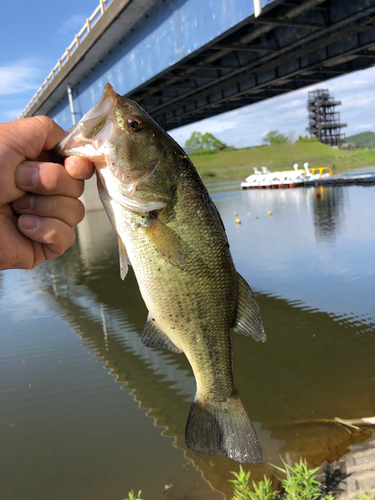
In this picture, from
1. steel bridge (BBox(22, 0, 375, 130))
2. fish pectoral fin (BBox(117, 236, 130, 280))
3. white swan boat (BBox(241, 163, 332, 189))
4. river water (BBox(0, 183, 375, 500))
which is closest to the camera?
fish pectoral fin (BBox(117, 236, 130, 280))

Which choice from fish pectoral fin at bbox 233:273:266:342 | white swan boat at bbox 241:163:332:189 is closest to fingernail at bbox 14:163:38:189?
fish pectoral fin at bbox 233:273:266:342

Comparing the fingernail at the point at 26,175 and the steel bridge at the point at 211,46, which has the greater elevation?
the steel bridge at the point at 211,46

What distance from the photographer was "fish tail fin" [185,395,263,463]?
7.97 feet

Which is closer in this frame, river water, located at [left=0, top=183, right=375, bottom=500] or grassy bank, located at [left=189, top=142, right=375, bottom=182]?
river water, located at [left=0, top=183, right=375, bottom=500]

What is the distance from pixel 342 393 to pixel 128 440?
3.01m

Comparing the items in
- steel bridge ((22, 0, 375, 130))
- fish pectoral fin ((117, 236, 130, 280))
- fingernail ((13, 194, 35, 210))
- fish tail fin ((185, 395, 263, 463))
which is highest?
steel bridge ((22, 0, 375, 130))

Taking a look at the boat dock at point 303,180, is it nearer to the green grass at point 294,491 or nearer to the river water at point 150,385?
the river water at point 150,385

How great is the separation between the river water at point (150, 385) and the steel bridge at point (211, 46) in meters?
6.88

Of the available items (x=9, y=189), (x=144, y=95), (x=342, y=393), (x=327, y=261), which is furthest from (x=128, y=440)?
(x=144, y=95)

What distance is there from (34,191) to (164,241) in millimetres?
847

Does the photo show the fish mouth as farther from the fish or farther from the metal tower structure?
the metal tower structure

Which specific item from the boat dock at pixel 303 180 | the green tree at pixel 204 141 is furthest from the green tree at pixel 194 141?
the boat dock at pixel 303 180

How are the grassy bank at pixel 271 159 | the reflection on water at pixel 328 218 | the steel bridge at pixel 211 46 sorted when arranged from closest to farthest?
1. the steel bridge at pixel 211 46
2. the reflection on water at pixel 328 218
3. the grassy bank at pixel 271 159

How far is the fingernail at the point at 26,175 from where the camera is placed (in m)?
2.25
